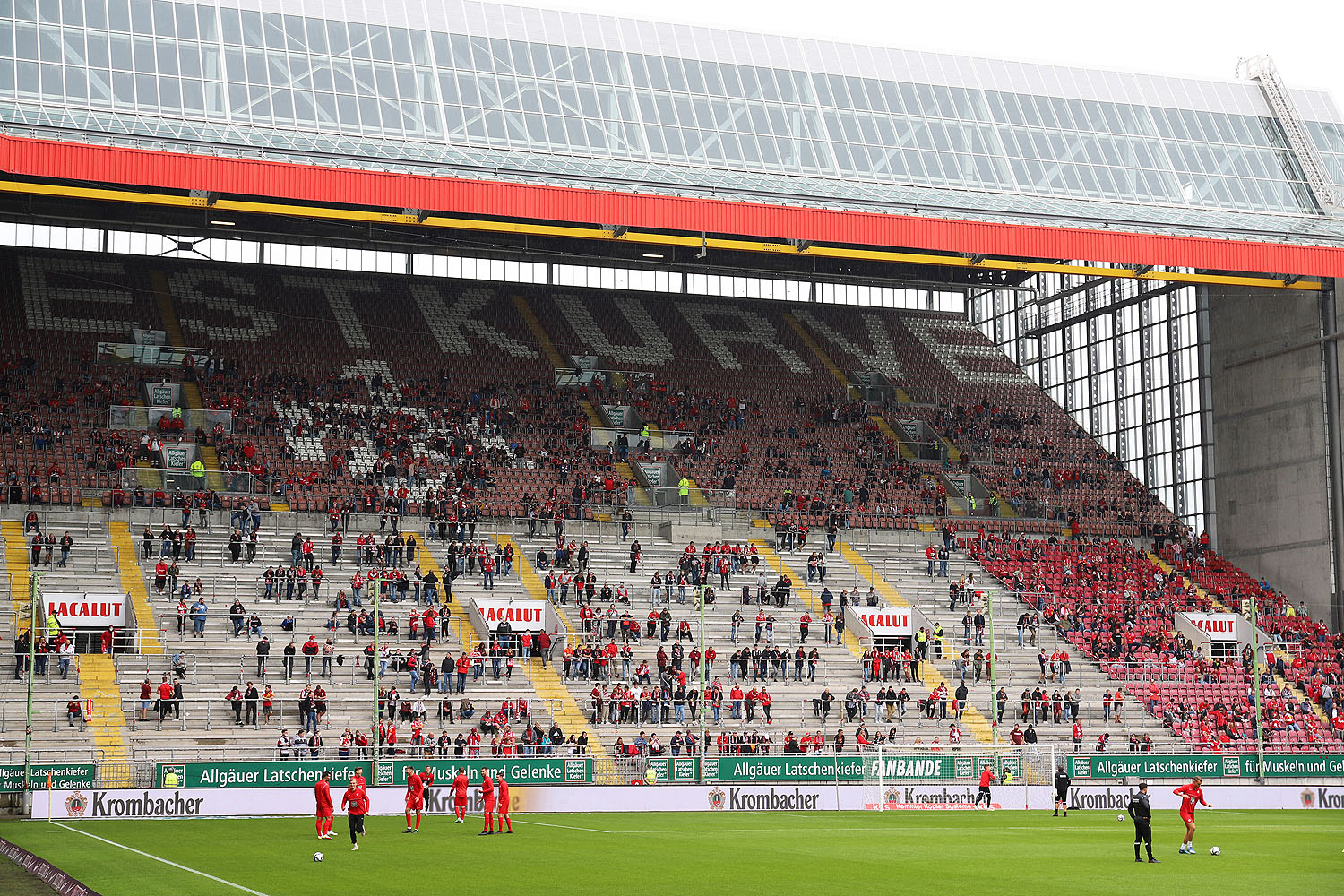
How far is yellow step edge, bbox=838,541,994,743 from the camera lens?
168 ft

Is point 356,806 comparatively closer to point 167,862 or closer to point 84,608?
point 167,862

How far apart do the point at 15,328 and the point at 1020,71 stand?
42.0 meters

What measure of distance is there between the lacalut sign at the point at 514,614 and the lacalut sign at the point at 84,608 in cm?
1108

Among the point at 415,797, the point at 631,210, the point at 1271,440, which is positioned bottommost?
the point at 415,797

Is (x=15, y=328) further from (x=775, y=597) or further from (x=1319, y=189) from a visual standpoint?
(x=1319, y=189)

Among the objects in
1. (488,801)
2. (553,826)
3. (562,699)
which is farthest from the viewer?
(562,699)

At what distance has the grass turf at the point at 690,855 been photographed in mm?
24812

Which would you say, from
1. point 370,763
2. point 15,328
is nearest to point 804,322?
point 15,328

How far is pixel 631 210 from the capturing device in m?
55.6

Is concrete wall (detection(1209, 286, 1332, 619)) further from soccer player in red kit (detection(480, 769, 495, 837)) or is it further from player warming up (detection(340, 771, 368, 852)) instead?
player warming up (detection(340, 771, 368, 852))

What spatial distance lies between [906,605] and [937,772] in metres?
13.2

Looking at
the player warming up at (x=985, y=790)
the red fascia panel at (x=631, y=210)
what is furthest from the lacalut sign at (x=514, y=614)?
the player warming up at (x=985, y=790)

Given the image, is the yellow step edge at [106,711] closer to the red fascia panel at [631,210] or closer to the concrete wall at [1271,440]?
the red fascia panel at [631,210]

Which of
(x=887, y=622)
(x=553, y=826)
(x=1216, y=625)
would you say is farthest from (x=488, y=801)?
(x=1216, y=625)
